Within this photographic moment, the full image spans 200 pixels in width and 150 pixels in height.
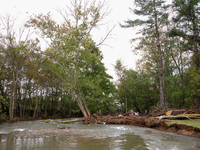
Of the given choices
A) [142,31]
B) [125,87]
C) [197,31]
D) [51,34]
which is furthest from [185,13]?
[125,87]

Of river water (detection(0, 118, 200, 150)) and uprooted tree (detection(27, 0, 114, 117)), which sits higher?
uprooted tree (detection(27, 0, 114, 117))

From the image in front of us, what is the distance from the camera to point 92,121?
39.4 feet

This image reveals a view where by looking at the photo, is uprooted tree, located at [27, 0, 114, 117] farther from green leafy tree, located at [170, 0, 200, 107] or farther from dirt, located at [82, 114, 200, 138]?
green leafy tree, located at [170, 0, 200, 107]

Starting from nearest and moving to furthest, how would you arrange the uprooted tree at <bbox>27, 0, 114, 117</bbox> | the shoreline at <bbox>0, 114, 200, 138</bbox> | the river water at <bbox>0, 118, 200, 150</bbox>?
1. the river water at <bbox>0, 118, 200, 150</bbox>
2. the shoreline at <bbox>0, 114, 200, 138</bbox>
3. the uprooted tree at <bbox>27, 0, 114, 117</bbox>

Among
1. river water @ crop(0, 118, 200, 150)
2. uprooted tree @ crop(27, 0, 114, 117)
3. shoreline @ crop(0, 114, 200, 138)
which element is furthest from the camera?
uprooted tree @ crop(27, 0, 114, 117)

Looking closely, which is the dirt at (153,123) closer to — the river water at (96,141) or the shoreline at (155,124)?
the shoreline at (155,124)

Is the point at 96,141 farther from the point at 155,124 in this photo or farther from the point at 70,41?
the point at 70,41

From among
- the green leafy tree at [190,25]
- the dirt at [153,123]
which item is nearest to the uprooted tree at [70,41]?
the dirt at [153,123]

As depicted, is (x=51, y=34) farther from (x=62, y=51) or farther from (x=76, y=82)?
(x=76, y=82)

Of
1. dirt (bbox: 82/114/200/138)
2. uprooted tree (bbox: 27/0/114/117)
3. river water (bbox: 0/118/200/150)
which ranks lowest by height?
dirt (bbox: 82/114/200/138)

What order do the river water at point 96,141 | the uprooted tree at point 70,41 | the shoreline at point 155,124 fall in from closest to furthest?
the river water at point 96,141 < the shoreline at point 155,124 < the uprooted tree at point 70,41

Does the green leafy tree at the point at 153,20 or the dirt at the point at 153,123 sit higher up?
the green leafy tree at the point at 153,20

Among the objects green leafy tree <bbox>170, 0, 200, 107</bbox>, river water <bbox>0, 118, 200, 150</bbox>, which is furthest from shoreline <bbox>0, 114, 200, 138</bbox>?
green leafy tree <bbox>170, 0, 200, 107</bbox>

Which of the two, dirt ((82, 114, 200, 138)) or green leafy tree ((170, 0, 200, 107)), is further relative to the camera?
green leafy tree ((170, 0, 200, 107))
